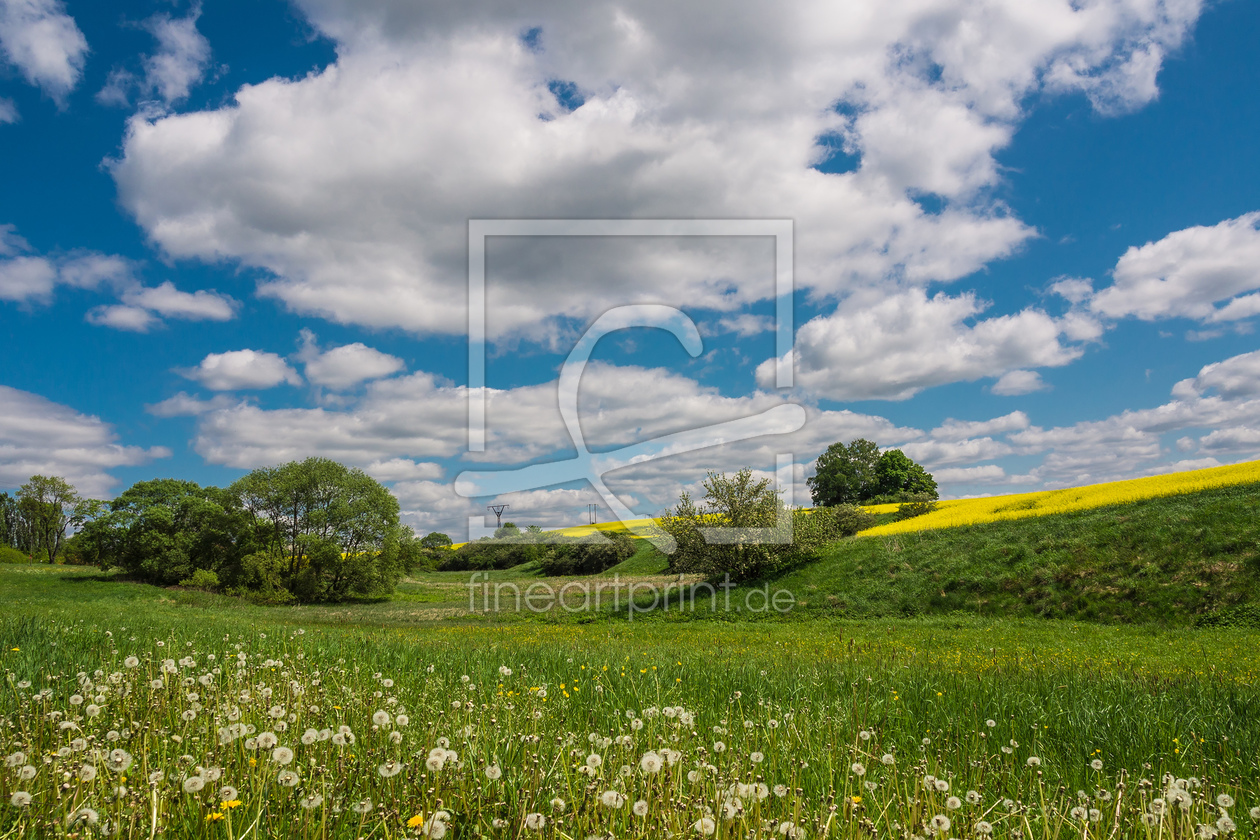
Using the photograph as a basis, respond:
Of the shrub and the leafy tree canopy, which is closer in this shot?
the shrub

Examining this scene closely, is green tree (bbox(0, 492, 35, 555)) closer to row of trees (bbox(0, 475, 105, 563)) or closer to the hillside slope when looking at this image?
row of trees (bbox(0, 475, 105, 563))

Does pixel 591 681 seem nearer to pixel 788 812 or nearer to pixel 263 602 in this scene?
pixel 788 812

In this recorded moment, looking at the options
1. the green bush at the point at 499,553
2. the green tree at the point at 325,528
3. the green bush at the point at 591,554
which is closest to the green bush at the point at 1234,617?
the green bush at the point at 591,554

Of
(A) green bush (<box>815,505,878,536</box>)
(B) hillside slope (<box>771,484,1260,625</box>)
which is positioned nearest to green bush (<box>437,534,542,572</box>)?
(A) green bush (<box>815,505,878,536</box>)

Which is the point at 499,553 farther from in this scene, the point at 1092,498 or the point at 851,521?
the point at 1092,498

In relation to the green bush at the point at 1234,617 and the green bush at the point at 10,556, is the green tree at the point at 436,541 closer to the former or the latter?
the green bush at the point at 10,556

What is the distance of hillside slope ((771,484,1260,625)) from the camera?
2217cm

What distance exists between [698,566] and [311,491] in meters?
45.0

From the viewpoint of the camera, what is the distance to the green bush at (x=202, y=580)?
56909mm

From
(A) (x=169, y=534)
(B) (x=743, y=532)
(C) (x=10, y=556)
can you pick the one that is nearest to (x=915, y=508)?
(B) (x=743, y=532)

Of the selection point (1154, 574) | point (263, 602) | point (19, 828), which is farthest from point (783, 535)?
point (263, 602)

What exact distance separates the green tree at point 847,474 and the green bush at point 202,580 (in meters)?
80.0

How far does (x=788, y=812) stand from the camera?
2.95 m

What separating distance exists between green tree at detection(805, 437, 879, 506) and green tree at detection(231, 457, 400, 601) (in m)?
65.7
